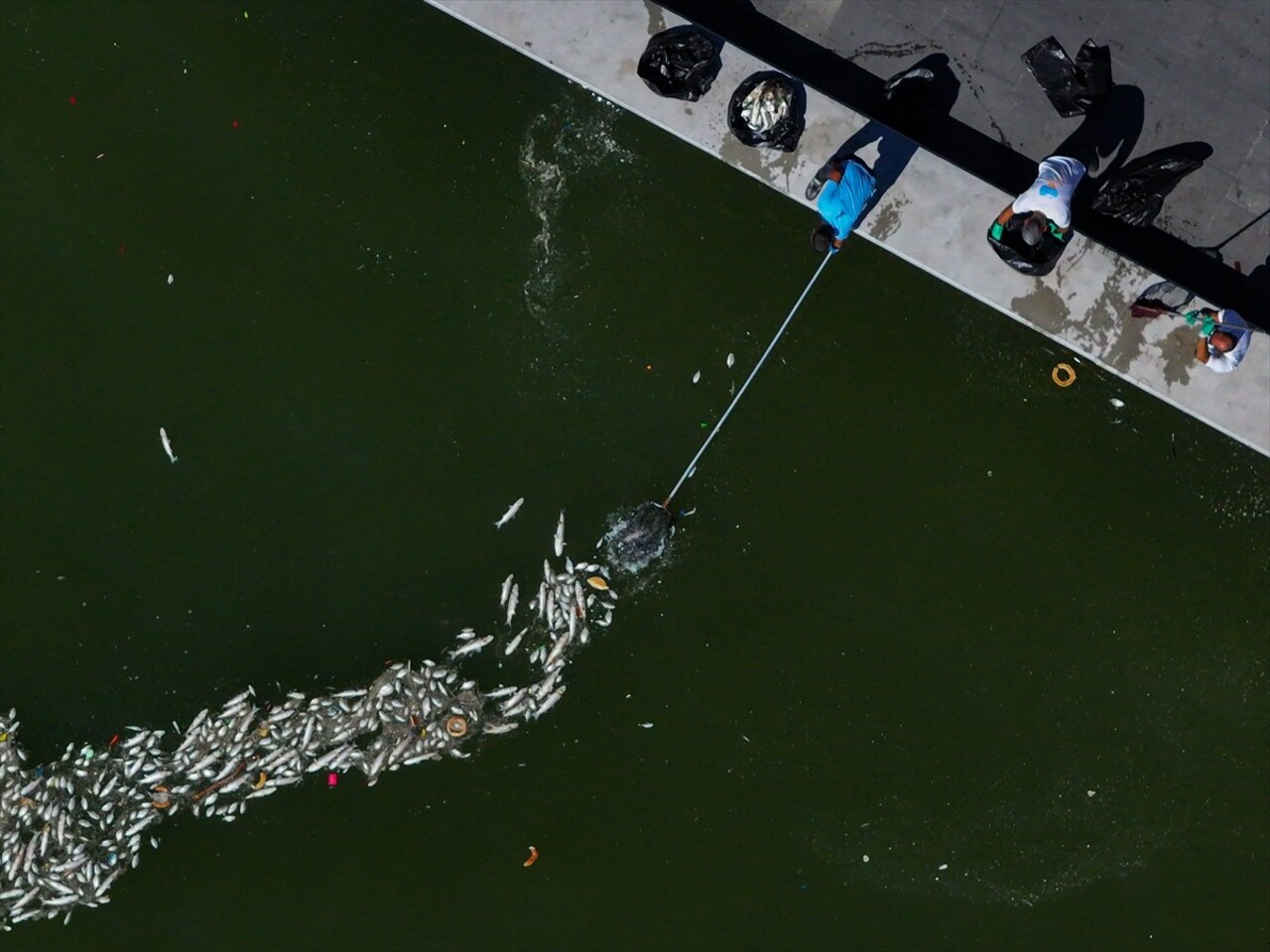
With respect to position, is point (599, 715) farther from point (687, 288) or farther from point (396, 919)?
point (687, 288)

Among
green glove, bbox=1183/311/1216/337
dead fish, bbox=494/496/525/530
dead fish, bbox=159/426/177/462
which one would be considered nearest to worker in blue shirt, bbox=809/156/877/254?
green glove, bbox=1183/311/1216/337

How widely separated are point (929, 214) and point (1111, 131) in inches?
55.4

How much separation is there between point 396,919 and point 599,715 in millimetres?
2348

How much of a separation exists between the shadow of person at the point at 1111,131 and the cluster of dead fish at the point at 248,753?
4834 millimetres

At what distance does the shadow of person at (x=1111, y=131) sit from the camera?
6582mm

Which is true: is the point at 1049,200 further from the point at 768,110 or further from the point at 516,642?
the point at 516,642

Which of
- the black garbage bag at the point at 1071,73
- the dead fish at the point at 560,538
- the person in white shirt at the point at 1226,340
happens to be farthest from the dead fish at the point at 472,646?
the black garbage bag at the point at 1071,73

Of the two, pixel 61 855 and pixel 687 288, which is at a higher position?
pixel 687 288

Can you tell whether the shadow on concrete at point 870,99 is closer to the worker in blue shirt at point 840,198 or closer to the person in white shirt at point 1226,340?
the person in white shirt at point 1226,340

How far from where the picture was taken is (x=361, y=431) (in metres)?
7.21

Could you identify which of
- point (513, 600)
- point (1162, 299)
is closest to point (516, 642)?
point (513, 600)

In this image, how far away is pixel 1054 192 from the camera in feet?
20.3

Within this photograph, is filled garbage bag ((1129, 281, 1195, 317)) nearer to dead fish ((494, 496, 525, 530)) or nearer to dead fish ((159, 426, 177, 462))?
dead fish ((494, 496, 525, 530))

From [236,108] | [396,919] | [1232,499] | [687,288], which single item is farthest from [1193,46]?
[396,919]
